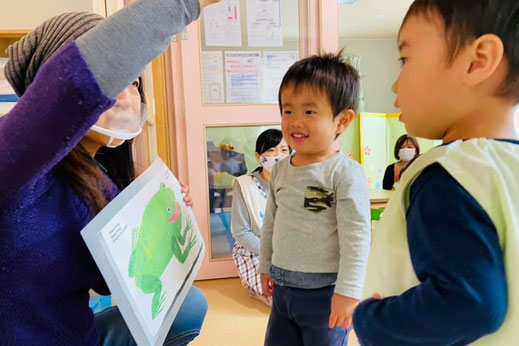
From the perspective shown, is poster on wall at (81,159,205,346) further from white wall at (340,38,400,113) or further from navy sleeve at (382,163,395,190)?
white wall at (340,38,400,113)

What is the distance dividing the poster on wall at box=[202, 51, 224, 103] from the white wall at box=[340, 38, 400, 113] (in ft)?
7.29

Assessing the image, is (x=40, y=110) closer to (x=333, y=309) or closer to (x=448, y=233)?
(x=448, y=233)

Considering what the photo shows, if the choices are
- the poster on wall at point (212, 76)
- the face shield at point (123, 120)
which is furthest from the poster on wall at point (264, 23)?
the face shield at point (123, 120)

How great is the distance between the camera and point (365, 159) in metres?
3.11

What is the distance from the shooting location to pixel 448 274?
0.36 meters

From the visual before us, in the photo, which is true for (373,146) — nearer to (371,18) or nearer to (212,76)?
(371,18)

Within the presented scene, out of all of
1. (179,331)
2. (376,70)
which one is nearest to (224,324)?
(179,331)

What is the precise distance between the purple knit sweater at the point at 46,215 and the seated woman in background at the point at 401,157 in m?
2.36

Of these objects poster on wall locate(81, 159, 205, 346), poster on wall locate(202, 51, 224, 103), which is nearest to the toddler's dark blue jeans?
poster on wall locate(81, 159, 205, 346)

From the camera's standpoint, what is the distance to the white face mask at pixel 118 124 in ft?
2.07

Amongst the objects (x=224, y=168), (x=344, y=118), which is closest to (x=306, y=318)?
(x=344, y=118)

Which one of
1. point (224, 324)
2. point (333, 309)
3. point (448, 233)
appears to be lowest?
point (224, 324)

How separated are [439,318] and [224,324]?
1.26 metres

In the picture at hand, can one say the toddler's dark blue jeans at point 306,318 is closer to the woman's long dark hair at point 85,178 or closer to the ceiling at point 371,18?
the woman's long dark hair at point 85,178
